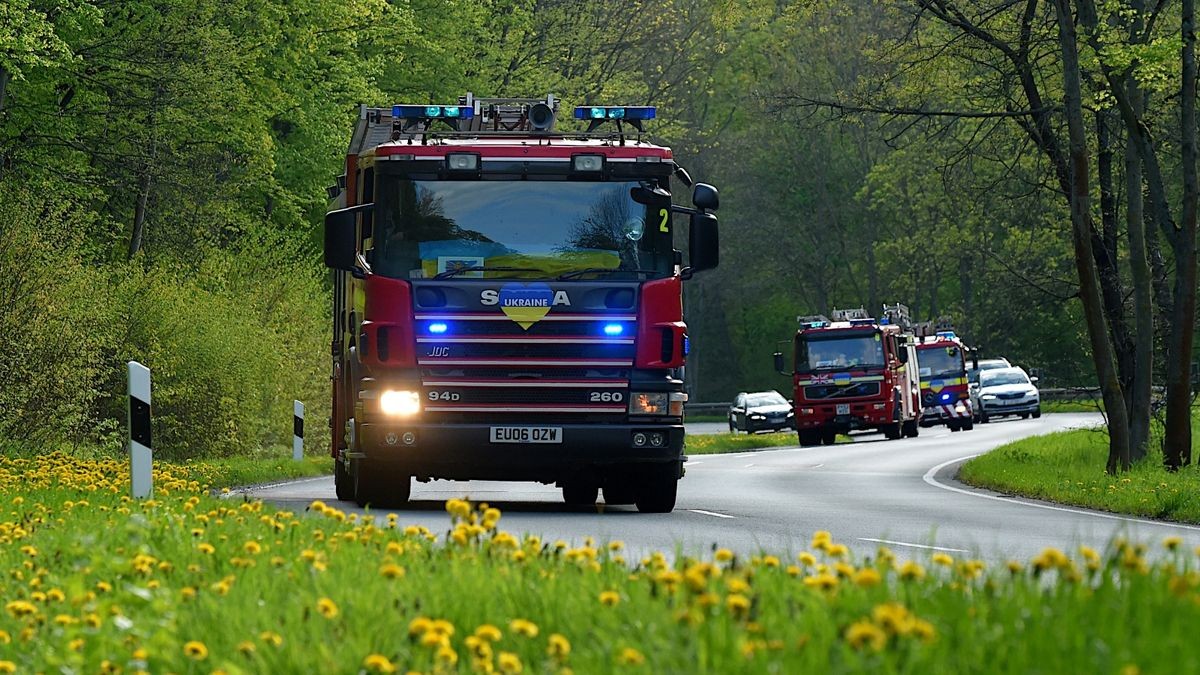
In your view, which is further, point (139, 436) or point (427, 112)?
point (427, 112)

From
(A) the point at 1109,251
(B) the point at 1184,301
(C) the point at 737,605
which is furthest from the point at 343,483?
(C) the point at 737,605

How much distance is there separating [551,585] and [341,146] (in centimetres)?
3764

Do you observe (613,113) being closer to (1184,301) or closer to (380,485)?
(380,485)

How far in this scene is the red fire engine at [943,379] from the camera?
59.4 m

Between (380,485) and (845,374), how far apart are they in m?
31.8

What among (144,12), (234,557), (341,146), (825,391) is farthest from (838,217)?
(234,557)

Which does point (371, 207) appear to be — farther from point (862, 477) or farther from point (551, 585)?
point (862, 477)

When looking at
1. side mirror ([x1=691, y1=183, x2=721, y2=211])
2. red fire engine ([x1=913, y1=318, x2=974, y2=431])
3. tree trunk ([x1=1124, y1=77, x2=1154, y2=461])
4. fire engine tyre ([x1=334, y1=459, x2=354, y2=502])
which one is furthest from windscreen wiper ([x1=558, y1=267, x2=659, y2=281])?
red fire engine ([x1=913, y1=318, x2=974, y2=431])

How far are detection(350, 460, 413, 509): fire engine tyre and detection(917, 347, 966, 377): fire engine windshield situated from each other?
4212cm

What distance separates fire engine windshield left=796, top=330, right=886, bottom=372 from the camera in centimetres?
4891

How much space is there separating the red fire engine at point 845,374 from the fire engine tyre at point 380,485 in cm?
3115

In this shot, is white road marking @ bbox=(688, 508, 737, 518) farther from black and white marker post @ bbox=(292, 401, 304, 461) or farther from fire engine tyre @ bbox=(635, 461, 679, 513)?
black and white marker post @ bbox=(292, 401, 304, 461)

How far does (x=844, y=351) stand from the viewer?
161 ft

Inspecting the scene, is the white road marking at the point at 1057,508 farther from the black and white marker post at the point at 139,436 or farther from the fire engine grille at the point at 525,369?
the black and white marker post at the point at 139,436
